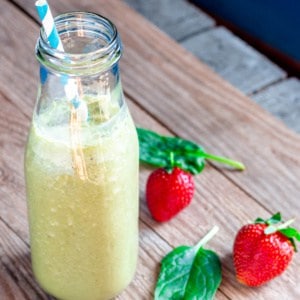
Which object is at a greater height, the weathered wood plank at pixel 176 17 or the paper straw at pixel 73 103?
the paper straw at pixel 73 103

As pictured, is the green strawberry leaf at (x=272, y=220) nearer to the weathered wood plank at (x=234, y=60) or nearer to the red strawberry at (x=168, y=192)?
the red strawberry at (x=168, y=192)

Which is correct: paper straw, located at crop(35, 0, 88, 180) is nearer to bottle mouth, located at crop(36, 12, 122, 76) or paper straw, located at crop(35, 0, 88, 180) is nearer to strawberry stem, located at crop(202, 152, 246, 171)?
bottle mouth, located at crop(36, 12, 122, 76)

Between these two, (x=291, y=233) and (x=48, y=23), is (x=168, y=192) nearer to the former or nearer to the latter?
(x=291, y=233)

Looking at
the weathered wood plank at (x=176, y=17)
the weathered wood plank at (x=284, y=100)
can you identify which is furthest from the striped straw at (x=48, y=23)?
the weathered wood plank at (x=176, y=17)

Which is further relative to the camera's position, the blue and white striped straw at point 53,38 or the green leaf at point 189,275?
the green leaf at point 189,275

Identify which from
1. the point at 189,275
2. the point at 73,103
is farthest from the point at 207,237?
the point at 73,103

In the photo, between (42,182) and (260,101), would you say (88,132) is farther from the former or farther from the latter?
(260,101)
